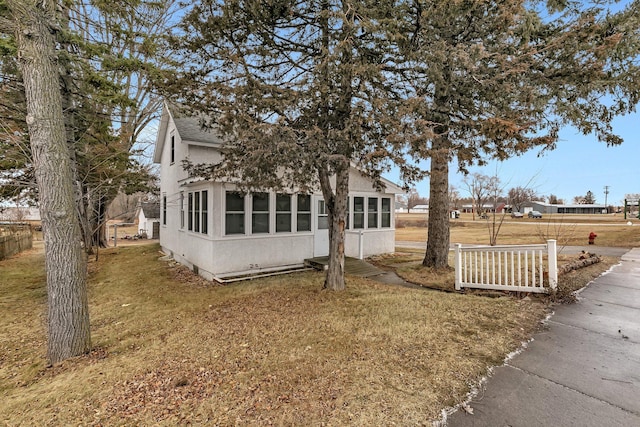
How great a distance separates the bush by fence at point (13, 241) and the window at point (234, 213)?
1217cm

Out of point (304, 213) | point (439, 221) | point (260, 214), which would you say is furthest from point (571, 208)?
point (260, 214)

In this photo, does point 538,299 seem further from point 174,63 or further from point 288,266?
point 174,63

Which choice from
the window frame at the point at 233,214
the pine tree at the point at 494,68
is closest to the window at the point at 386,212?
the window frame at the point at 233,214

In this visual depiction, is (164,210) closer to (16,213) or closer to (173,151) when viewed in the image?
(173,151)

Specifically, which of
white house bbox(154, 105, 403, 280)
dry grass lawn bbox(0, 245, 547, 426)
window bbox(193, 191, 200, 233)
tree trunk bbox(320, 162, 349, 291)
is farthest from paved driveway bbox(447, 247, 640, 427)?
window bbox(193, 191, 200, 233)

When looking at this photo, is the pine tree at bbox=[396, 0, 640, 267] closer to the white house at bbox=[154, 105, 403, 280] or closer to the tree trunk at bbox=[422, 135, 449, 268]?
the tree trunk at bbox=[422, 135, 449, 268]

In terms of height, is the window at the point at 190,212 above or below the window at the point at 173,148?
below

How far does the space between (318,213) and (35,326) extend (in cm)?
798

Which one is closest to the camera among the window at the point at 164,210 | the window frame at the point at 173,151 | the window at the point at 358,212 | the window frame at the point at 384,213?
the window at the point at 358,212

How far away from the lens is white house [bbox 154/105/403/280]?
30.1ft

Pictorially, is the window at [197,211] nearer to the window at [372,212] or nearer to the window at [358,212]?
the window at [358,212]

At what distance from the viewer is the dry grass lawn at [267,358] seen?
10.1 feet

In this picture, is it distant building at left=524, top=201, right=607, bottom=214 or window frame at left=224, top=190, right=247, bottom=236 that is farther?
distant building at left=524, top=201, right=607, bottom=214

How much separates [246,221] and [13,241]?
1377 cm
